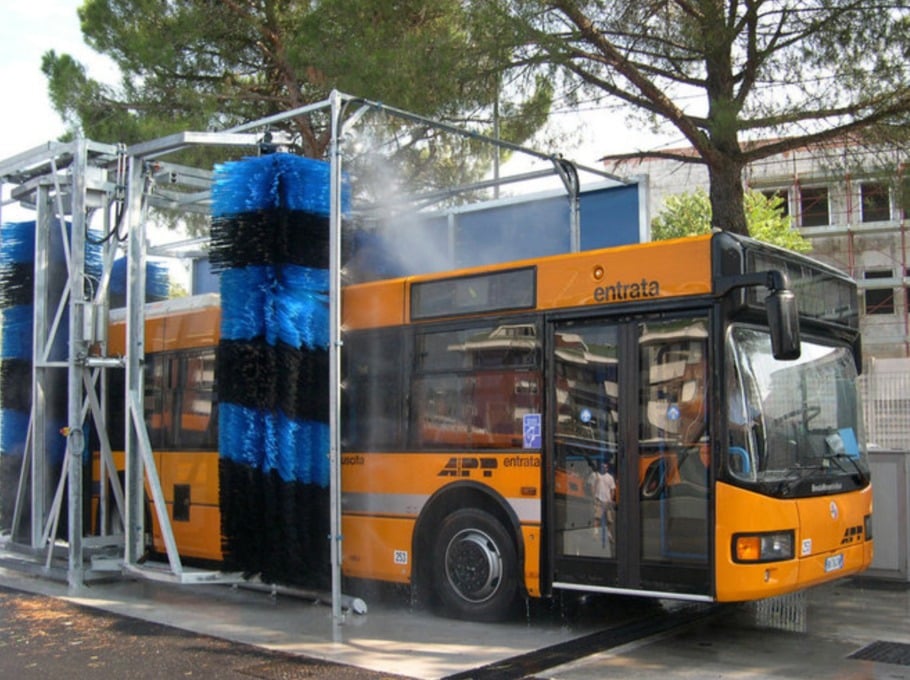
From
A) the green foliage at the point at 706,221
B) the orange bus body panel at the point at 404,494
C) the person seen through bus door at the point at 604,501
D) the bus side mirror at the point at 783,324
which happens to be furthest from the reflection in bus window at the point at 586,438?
the green foliage at the point at 706,221

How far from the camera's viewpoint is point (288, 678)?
6.23 m

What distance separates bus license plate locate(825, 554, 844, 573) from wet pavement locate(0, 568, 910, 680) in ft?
1.78

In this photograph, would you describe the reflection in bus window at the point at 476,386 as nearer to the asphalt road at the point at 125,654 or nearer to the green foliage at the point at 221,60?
the asphalt road at the point at 125,654

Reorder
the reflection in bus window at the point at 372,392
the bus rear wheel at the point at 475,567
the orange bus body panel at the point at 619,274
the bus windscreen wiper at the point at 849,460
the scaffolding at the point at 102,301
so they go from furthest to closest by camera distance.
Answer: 1. the scaffolding at the point at 102,301
2. the reflection in bus window at the point at 372,392
3. the bus rear wheel at the point at 475,567
4. the bus windscreen wiper at the point at 849,460
5. the orange bus body panel at the point at 619,274

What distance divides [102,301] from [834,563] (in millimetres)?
6853

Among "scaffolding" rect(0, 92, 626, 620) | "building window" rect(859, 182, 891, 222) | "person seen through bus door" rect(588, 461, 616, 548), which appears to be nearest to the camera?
"person seen through bus door" rect(588, 461, 616, 548)

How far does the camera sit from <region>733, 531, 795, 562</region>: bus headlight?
648 cm

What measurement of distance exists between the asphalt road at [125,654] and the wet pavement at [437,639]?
14mm

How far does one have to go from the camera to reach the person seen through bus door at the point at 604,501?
715cm

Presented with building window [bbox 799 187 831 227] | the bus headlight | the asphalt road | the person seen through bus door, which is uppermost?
building window [bbox 799 187 831 227]

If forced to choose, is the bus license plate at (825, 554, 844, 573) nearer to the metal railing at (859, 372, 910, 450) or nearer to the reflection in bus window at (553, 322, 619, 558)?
the reflection in bus window at (553, 322, 619, 558)

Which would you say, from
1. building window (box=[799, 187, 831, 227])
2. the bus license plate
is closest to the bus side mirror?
the bus license plate

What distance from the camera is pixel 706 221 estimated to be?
32750 millimetres

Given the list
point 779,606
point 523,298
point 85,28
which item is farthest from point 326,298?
point 85,28
